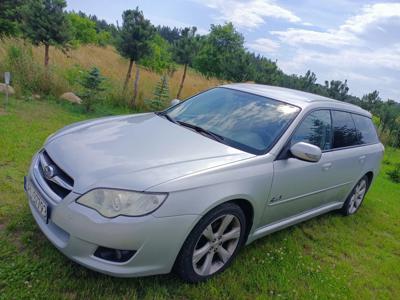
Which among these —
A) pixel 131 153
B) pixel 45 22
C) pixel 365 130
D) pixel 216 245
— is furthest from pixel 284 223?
pixel 45 22

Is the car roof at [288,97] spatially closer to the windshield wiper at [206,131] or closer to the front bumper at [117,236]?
the windshield wiper at [206,131]

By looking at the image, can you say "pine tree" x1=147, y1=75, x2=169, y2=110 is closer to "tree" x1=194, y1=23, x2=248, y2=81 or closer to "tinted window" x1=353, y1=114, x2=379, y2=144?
"tinted window" x1=353, y1=114, x2=379, y2=144

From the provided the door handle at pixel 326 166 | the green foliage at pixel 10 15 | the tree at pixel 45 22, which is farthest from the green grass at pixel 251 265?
the green foliage at pixel 10 15

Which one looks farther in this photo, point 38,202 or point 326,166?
point 326,166

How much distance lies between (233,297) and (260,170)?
108 cm

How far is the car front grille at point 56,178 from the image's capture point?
7.78 ft

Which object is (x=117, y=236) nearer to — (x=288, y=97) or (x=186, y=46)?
(x=288, y=97)

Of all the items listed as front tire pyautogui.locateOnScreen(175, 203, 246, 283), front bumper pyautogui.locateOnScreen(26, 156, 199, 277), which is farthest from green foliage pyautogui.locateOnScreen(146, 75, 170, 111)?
front bumper pyautogui.locateOnScreen(26, 156, 199, 277)

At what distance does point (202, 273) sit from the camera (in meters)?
2.73

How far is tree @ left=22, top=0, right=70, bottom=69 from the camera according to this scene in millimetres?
8961

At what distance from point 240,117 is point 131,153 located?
1.33m

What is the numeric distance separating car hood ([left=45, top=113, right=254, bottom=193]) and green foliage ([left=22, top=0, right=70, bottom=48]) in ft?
23.5

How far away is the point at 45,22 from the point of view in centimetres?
905

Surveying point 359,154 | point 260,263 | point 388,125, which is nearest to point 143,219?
point 260,263
